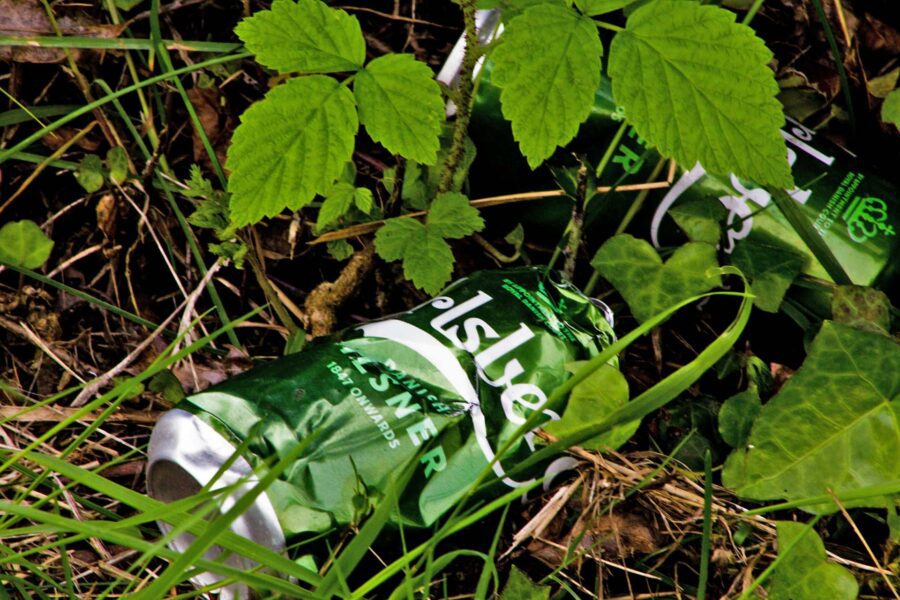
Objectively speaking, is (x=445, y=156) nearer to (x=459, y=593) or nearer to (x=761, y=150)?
(x=761, y=150)

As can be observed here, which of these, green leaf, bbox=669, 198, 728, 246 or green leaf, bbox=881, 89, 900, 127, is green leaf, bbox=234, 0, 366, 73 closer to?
green leaf, bbox=669, 198, 728, 246

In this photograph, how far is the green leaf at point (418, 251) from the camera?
4.02ft

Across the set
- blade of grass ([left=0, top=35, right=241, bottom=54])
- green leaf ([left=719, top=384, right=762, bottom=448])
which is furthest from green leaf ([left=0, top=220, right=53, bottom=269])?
green leaf ([left=719, top=384, right=762, bottom=448])

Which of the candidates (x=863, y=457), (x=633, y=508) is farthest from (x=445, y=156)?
(x=863, y=457)

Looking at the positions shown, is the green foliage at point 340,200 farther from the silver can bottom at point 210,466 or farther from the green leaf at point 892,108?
the green leaf at point 892,108

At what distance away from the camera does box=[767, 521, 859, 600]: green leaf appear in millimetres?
1065

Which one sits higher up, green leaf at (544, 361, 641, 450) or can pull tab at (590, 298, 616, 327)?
can pull tab at (590, 298, 616, 327)

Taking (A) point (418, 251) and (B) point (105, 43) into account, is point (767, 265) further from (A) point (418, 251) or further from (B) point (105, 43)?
(B) point (105, 43)

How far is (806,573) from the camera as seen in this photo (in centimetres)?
108

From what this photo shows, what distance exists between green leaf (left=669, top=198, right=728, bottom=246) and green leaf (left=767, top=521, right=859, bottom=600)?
443mm

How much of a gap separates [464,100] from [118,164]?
1.98 ft

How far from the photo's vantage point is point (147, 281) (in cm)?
148

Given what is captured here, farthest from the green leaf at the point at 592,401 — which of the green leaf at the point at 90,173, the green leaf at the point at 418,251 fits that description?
the green leaf at the point at 90,173

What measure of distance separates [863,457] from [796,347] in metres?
0.34
